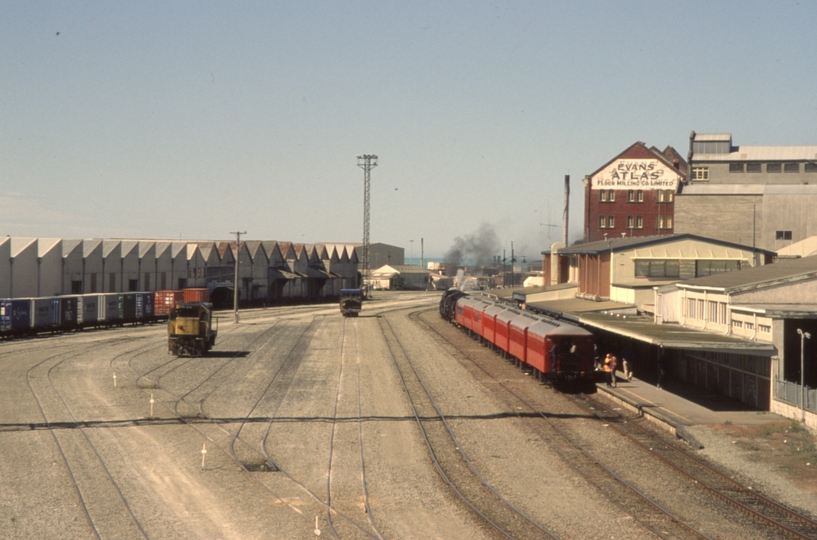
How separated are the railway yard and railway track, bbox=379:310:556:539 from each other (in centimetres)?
6

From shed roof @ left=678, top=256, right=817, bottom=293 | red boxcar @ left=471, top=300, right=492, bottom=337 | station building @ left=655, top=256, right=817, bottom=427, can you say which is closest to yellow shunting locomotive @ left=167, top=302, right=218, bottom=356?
red boxcar @ left=471, top=300, right=492, bottom=337

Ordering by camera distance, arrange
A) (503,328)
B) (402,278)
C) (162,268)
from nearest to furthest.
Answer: (503,328) → (162,268) → (402,278)

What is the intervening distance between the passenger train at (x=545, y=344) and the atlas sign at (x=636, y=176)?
135 feet

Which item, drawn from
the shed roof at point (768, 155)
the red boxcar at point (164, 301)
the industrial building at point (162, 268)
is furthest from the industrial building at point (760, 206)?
the red boxcar at point (164, 301)

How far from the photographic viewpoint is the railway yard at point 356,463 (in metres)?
17.3

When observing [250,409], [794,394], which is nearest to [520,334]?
[794,394]

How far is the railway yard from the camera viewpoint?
56.7 ft

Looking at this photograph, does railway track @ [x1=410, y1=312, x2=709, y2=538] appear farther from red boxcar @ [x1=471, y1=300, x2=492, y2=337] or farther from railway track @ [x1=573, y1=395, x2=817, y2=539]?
red boxcar @ [x1=471, y1=300, x2=492, y2=337]

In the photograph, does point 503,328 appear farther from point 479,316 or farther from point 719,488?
point 719,488

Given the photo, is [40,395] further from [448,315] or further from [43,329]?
[448,315]

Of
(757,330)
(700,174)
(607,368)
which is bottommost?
(607,368)

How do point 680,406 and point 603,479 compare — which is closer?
point 603,479

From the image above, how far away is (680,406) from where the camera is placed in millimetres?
31000

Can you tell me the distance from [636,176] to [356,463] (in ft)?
234
